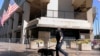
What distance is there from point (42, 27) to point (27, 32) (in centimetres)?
635

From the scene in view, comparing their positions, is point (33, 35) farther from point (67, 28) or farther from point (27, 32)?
point (67, 28)

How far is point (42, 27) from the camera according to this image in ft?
110

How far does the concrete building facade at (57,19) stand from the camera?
3391cm

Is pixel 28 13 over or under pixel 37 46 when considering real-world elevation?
over

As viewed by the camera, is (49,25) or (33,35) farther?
(33,35)

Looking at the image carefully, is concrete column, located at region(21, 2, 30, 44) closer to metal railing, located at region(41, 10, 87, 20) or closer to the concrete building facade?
the concrete building facade

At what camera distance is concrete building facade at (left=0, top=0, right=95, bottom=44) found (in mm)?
33906

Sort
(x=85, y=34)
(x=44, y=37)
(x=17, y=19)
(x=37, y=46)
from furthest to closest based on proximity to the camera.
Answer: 1. (x=17, y=19)
2. (x=85, y=34)
3. (x=44, y=37)
4. (x=37, y=46)

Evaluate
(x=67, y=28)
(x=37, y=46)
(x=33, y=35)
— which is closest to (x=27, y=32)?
(x=33, y=35)

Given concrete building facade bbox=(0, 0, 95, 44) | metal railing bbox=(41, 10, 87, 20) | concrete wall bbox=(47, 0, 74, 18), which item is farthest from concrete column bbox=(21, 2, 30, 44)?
concrete wall bbox=(47, 0, 74, 18)

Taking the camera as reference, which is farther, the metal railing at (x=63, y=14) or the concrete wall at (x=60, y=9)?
the concrete wall at (x=60, y=9)

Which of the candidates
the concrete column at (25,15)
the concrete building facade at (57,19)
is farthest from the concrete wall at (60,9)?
the concrete column at (25,15)

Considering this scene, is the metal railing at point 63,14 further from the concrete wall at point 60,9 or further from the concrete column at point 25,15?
the concrete column at point 25,15

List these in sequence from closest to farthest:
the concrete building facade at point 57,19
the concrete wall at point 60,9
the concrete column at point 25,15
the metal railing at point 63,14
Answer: the concrete building facade at point 57,19, the metal railing at point 63,14, the concrete wall at point 60,9, the concrete column at point 25,15
